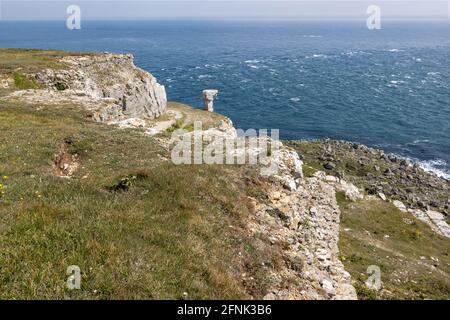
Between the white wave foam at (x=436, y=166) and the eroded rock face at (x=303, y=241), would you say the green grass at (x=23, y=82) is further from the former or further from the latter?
the white wave foam at (x=436, y=166)

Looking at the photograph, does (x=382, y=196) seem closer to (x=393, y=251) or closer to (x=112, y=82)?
(x=393, y=251)

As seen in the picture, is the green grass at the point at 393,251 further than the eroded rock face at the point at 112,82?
No

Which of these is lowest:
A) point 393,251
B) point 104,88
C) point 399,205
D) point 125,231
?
point 399,205

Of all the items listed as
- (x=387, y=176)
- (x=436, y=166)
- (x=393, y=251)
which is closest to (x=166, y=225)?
(x=393, y=251)

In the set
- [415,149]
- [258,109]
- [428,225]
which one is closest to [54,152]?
[428,225]

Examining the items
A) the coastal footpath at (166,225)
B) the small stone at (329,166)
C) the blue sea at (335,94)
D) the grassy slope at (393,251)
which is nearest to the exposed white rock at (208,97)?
the blue sea at (335,94)

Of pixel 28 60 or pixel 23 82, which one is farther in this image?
pixel 28 60
